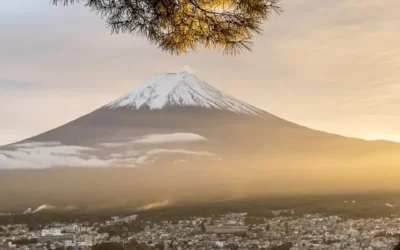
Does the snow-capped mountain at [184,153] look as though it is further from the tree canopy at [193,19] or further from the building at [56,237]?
the tree canopy at [193,19]

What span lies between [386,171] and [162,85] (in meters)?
15.2

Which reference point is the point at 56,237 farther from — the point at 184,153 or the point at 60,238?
the point at 184,153

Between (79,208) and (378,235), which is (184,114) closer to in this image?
(79,208)

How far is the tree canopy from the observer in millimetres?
3225

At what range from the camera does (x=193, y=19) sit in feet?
10.9

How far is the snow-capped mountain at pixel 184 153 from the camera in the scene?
32.6 meters

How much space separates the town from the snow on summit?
1864cm

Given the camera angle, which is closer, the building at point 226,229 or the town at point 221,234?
the town at point 221,234

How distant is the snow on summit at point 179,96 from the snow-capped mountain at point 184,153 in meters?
0.06

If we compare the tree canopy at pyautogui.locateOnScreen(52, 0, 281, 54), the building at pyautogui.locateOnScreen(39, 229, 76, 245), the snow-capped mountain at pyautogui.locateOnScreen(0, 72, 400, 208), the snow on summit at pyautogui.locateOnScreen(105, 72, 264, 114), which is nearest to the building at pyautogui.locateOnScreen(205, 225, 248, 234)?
the building at pyautogui.locateOnScreen(39, 229, 76, 245)

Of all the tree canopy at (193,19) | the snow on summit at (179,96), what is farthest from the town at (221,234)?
the snow on summit at (179,96)

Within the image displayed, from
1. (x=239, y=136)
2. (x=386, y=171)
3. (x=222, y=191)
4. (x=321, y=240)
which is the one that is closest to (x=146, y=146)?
(x=239, y=136)

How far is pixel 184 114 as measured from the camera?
36.8 metres

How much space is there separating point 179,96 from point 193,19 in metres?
36.5
